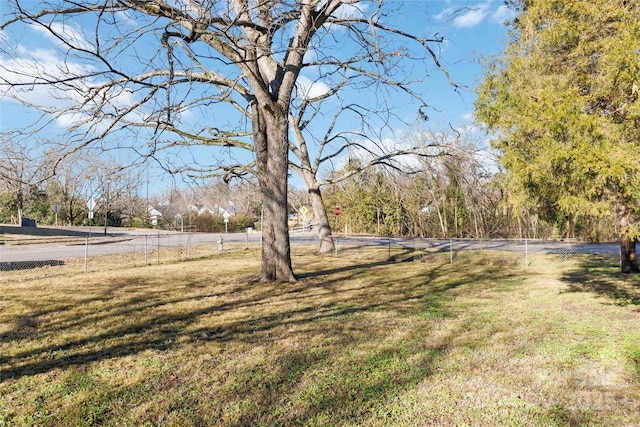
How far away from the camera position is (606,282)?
9055 millimetres

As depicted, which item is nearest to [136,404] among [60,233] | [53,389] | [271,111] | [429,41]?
[53,389]

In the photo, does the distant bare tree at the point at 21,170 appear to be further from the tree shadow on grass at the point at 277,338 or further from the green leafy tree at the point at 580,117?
the green leafy tree at the point at 580,117

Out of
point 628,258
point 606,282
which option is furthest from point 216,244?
point 628,258

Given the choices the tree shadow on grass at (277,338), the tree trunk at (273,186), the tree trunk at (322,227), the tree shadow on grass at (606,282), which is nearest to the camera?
the tree shadow on grass at (277,338)

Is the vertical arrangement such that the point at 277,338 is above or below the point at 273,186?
below

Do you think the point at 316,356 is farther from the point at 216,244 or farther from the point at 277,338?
the point at 216,244

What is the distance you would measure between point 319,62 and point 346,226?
87.8ft

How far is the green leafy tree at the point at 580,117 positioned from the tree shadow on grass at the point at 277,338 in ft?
7.60

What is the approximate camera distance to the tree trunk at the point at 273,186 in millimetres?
8508

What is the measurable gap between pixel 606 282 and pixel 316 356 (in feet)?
27.6

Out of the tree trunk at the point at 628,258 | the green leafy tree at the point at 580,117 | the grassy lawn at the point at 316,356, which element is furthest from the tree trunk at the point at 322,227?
the green leafy tree at the point at 580,117

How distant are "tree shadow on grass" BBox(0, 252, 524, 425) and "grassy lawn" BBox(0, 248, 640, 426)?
0.02 meters

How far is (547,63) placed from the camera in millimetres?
6914

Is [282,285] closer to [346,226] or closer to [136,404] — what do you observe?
[136,404]
